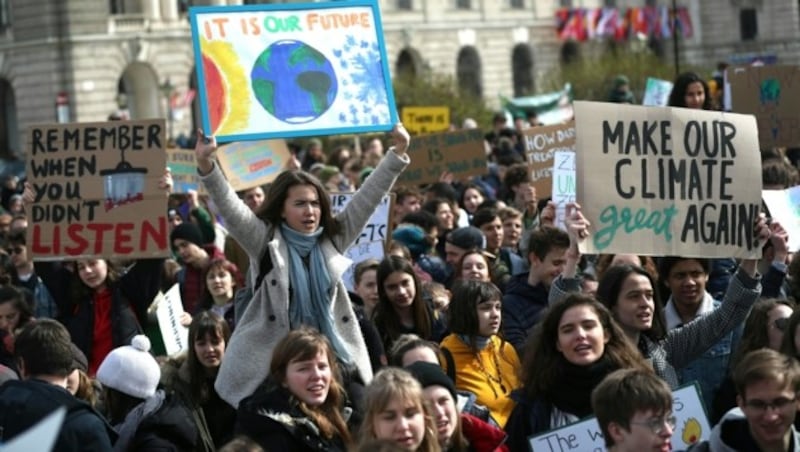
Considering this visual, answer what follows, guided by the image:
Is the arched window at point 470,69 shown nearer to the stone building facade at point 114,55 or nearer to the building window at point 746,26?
the stone building facade at point 114,55

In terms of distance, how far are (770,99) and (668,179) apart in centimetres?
610

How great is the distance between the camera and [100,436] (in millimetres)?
7488

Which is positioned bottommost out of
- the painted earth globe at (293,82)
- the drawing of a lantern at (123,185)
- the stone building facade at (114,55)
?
the stone building facade at (114,55)

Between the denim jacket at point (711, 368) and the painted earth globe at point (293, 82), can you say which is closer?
the denim jacket at point (711, 368)

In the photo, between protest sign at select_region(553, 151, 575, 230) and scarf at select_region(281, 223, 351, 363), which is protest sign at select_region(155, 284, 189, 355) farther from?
protest sign at select_region(553, 151, 575, 230)

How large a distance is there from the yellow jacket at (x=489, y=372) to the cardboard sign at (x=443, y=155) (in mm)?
9626

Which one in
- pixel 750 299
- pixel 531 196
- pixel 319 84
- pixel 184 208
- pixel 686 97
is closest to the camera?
pixel 750 299

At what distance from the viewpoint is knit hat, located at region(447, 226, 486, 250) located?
1196cm

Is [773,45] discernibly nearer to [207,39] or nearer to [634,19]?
[634,19]

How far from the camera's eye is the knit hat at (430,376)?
7.31 m

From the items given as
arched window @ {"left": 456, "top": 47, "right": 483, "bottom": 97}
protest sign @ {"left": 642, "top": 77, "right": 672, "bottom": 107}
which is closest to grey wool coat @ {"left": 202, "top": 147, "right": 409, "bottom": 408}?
protest sign @ {"left": 642, "top": 77, "right": 672, "bottom": 107}

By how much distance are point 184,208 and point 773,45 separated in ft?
197

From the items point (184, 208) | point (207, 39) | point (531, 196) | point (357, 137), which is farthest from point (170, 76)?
point (207, 39)

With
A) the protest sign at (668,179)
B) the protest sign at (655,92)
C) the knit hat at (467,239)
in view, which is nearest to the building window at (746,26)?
the protest sign at (655,92)
